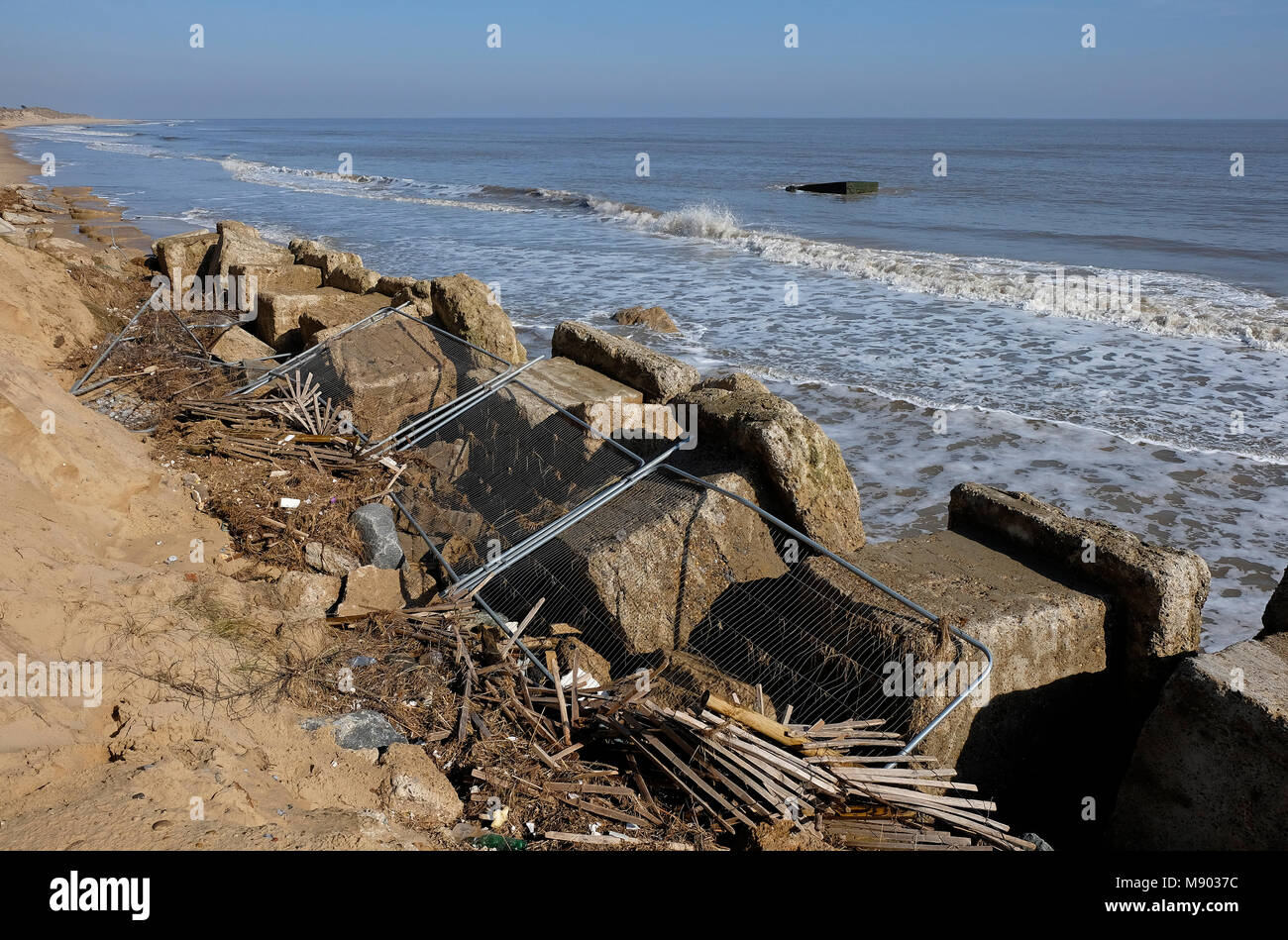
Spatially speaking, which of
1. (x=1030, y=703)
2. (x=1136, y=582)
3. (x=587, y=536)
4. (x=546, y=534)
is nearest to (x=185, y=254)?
(x=546, y=534)

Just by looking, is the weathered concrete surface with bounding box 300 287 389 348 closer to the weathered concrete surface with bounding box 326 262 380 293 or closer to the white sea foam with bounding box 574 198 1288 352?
the weathered concrete surface with bounding box 326 262 380 293

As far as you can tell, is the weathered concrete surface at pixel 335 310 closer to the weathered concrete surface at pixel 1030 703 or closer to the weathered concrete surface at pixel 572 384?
the weathered concrete surface at pixel 572 384

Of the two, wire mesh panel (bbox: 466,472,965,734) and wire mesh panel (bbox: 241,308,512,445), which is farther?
wire mesh panel (bbox: 241,308,512,445)

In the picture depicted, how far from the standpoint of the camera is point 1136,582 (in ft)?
12.8

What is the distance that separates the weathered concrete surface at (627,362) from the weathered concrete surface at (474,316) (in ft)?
2.62

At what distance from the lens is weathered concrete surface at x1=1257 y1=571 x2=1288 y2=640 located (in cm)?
394

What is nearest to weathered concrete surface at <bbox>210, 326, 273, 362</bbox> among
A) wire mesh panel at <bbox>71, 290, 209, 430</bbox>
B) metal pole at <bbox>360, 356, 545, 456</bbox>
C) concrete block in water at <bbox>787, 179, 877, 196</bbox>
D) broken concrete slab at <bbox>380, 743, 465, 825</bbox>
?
wire mesh panel at <bbox>71, 290, 209, 430</bbox>

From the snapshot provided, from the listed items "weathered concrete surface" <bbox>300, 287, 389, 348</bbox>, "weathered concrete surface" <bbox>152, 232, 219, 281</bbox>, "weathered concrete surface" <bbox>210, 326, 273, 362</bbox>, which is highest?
"weathered concrete surface" <bbox>152, 232, 219, 281</bbox>

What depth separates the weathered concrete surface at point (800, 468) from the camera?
16.0ft

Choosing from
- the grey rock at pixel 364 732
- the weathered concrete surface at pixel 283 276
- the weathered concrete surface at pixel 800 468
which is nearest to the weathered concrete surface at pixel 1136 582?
the weathered concrete surface at pixel 800 468

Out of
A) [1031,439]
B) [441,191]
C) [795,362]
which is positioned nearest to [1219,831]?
[1031,439]

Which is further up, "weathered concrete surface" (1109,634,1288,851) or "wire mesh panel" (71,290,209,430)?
"wire mesh panel" (71,290,209,430)

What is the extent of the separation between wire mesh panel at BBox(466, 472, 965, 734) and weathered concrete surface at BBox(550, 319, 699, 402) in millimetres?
1206
